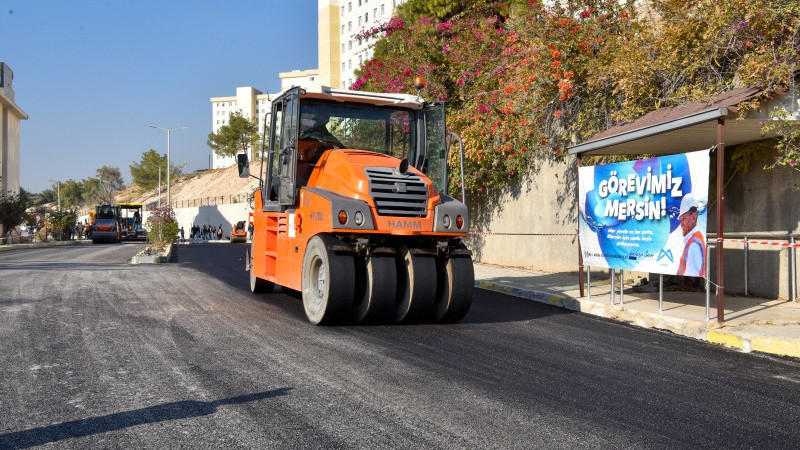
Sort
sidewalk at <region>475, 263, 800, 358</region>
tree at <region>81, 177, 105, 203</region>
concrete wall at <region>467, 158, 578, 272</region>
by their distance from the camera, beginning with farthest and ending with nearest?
1. tree at <region>81, 177, 105, 203</region>
2. concrete wall at <region>467, 158, 578, 272</region>
3. sidewalk at <region>475, 263, 800, 358</region>

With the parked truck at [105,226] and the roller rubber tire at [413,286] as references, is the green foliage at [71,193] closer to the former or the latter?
the parked truck at [105,226]

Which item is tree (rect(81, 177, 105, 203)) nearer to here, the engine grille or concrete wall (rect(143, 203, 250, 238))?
concrete wall (rect(143, 203, 250, 238))

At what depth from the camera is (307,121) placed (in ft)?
30.5

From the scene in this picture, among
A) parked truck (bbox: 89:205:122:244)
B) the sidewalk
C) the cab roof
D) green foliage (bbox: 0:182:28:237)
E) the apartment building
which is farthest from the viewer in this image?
the apartment building

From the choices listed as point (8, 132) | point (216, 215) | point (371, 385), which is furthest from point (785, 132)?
point (216, 215)

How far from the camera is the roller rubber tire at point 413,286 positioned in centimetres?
826

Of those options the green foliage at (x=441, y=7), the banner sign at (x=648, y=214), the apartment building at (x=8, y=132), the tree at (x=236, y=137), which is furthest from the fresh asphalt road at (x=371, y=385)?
the tree at (x=236, y=137)

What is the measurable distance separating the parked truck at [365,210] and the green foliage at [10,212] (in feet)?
113

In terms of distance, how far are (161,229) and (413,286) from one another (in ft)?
79.4

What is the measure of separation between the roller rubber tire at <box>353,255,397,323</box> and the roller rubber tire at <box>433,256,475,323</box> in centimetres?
79

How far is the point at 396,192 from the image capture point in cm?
832

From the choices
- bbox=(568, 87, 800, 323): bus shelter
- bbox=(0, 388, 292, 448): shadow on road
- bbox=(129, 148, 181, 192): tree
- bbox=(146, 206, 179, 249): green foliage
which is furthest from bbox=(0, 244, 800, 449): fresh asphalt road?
bbox=(129, 148, 181, 192): tree

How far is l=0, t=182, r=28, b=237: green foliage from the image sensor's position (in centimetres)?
3775

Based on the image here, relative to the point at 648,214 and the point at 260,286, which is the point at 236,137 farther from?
the point at 648,214
